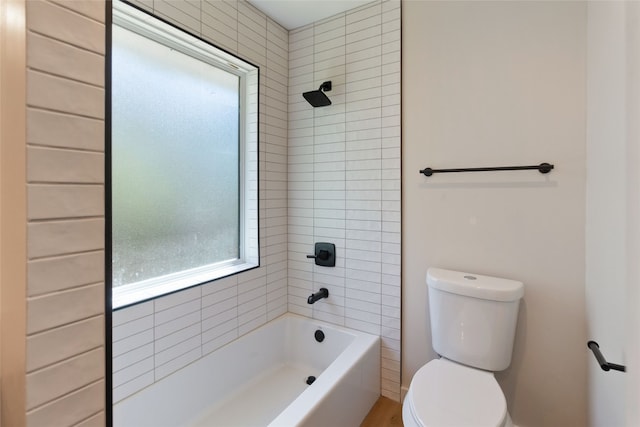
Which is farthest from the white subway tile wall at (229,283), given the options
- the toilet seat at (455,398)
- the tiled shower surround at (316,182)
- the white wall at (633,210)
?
the white wall at (633,210)

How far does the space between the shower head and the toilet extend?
1.24 meters

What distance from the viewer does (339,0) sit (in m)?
1.85

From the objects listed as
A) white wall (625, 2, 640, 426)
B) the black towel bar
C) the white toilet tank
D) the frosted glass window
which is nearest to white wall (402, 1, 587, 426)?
the black towel bar

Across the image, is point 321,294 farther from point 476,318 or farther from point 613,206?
point 613,206

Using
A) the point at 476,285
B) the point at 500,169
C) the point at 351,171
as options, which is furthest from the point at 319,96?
the point at 476,285

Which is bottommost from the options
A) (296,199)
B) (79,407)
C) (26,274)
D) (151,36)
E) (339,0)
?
(79,407)

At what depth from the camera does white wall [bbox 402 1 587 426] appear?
140 centimetres

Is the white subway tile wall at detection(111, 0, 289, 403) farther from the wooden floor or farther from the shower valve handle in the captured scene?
the wooden floor

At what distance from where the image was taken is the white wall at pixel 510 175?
→ 1.40 m

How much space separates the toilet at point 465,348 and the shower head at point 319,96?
1.24m

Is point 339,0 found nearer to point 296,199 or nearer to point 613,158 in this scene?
point 296,199

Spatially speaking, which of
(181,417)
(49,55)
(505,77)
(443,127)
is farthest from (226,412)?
(505,77)

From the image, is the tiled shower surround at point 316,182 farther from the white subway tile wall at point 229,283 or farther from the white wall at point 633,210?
the white wall at point 633,210

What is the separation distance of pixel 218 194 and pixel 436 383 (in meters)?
1.55
